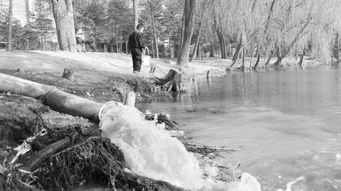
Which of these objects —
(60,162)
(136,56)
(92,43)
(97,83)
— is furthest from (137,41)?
(92,43)

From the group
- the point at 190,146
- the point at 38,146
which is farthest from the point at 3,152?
the point at 190,146

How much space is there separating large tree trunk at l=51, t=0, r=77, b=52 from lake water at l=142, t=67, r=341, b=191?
8651 millimetres

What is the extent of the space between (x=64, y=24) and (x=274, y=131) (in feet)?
49.2

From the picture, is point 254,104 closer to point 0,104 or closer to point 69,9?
point 0,104

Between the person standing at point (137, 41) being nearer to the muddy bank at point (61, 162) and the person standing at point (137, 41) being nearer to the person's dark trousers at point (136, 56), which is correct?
the person's dark trousers at point (136, 56)

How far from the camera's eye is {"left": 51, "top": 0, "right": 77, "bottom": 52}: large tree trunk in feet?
67.9

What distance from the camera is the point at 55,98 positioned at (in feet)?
21.3

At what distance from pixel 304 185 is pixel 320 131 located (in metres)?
3.52

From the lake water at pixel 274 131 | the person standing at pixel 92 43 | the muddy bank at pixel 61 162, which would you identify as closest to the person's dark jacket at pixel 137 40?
the lake water at pixel 274 131

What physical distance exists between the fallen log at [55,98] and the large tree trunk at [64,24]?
571 inches

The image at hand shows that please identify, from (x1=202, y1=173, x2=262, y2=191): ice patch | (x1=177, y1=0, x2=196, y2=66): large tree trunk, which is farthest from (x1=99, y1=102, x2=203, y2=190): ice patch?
(x1=177, y1=0, x2=196, y2=66): large tree trunk

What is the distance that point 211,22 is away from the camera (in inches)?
1272

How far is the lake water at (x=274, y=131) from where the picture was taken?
5.57 m

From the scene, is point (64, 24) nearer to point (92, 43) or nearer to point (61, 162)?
point (61, 162)
